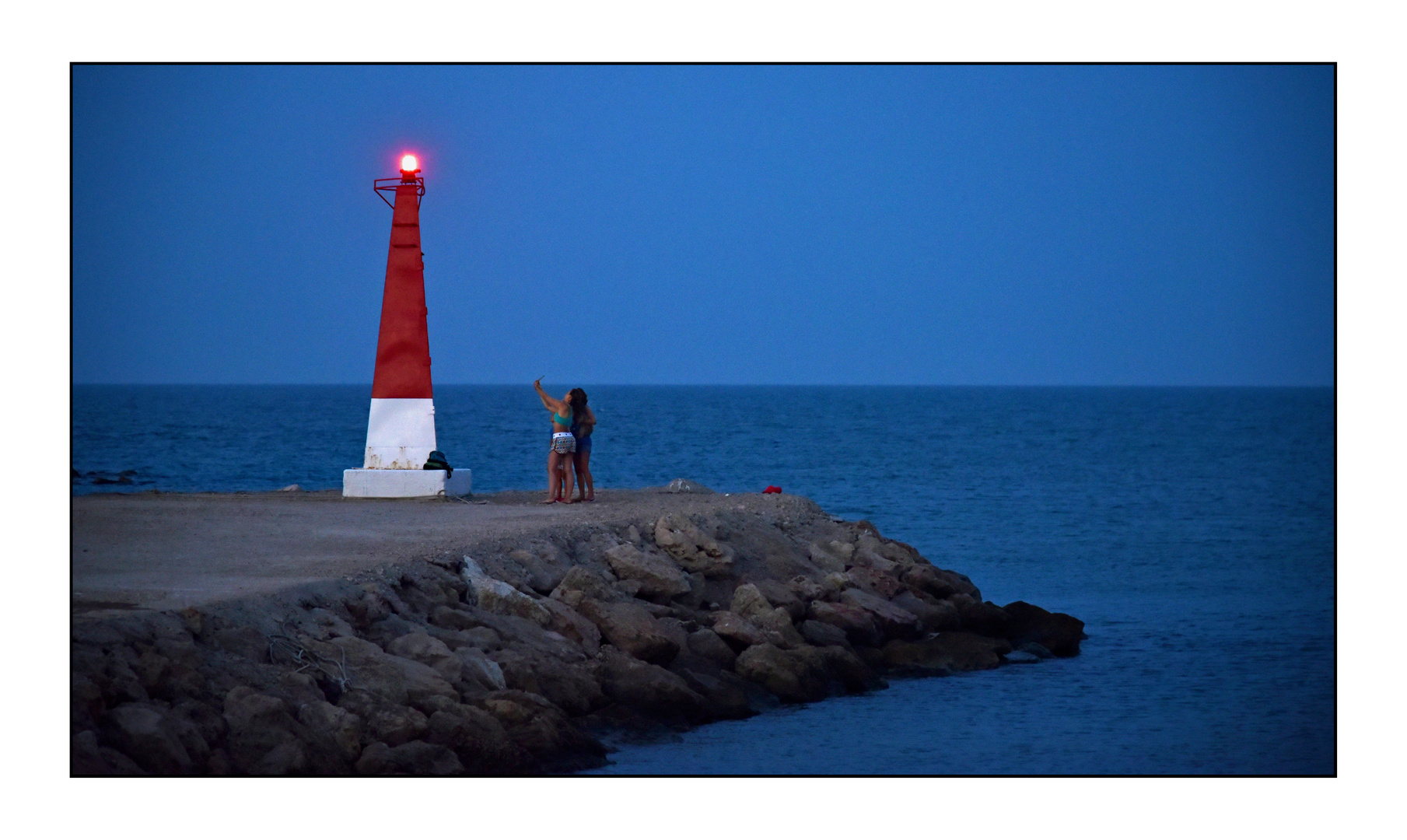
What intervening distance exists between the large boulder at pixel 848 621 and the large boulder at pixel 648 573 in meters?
1.22

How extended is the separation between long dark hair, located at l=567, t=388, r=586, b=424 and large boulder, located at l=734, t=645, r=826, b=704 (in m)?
4.15

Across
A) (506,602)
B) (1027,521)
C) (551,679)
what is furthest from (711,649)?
(1027,521)

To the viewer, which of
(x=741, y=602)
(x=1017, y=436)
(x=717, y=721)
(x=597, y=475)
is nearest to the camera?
(x=717, y=721)

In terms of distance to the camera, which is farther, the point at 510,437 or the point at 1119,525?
the point at 510,437

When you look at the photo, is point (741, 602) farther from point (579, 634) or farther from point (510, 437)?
point (510, 437)

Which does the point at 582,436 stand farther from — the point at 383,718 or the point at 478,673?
the point at 383,718

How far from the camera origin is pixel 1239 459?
53094mm

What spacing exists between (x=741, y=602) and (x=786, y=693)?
120cm

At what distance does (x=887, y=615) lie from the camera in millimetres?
13250

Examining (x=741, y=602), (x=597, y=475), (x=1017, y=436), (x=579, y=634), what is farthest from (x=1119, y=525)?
(x=1017, y=436)

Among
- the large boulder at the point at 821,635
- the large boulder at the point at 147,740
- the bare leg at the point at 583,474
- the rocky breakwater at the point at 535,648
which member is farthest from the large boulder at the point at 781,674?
the large boulder at the point at 147,740

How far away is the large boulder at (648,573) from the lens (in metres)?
12.0

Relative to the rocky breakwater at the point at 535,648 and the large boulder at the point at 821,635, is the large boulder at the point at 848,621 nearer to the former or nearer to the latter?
the rocky breakwater at the point at 535,648

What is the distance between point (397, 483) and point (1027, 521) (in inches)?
705
